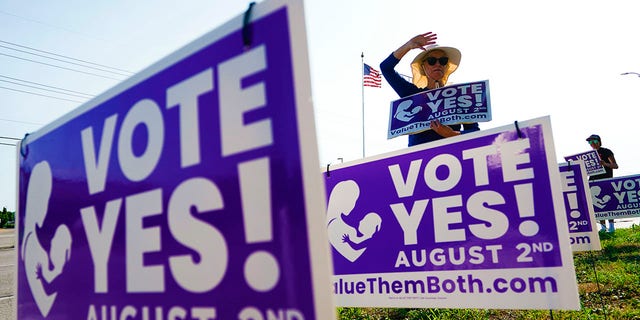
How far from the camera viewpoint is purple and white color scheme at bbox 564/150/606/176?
8328 mm

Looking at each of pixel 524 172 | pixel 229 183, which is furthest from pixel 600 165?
pixel 229 183

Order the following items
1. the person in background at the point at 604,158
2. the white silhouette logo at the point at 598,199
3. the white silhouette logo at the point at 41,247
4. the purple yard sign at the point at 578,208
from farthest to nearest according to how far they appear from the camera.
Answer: the person in background at the point at 604,158
the white silhouette logo at the point at 598,199
the purple yard sign at the point at 578,208
the white silhouette logo at the point at 41,247

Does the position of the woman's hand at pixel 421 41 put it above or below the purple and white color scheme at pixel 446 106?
above

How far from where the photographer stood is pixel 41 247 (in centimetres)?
148

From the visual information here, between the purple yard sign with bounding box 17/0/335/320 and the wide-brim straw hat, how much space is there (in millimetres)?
2765

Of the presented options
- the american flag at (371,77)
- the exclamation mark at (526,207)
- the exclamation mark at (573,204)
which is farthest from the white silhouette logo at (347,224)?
the american flag at (371,77)

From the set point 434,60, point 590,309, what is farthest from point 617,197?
point 434,60

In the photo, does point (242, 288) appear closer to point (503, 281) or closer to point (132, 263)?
point (132, 263)

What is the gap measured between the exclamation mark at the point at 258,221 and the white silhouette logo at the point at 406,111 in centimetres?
273

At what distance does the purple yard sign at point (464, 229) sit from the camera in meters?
2.06

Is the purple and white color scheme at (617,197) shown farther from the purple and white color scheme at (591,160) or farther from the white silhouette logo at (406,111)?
the white silhouette logo at (406,111)

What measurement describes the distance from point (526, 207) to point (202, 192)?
1711 mm

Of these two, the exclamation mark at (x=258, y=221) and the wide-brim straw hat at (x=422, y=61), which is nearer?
the exclamation mark at (x=258, y=221)

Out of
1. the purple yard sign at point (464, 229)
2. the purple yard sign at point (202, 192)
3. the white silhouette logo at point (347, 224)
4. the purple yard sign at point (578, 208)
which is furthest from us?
the purple yard sign at point (578, 208)
